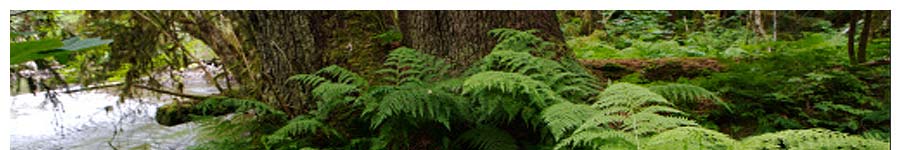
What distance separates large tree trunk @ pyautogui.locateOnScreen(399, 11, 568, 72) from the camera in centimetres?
251

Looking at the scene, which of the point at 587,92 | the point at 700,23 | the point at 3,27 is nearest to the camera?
the point at 3,27

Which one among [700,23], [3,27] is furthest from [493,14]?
[700,23]

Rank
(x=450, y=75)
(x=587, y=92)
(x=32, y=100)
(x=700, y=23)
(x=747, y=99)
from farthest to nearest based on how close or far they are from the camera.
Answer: (x=700, y=23)
(x=32, y=100)
(x=747, y=99)
(x=450, y=75)
(x=587, y=92)

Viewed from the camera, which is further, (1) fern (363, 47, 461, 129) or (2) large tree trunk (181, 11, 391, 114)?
(2) large tree trunk (181, 11, 391, 114)

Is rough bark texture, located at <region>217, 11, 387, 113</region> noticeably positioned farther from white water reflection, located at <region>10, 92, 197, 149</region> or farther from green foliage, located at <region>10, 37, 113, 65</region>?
green foliage, located at <region>10, 37, 113, 65</region>

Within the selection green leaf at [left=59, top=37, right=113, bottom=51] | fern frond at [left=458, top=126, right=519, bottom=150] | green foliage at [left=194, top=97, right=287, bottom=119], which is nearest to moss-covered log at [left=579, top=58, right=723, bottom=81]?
fern frond at [left=458, top=126, right=519, bottom=150]

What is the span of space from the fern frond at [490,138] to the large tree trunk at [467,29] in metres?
0.58

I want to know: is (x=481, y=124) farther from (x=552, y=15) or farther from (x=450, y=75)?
(x=552, y=15)

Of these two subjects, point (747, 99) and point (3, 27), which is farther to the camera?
point (747, 99)

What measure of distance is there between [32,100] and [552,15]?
347 cm

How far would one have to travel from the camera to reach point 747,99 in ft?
8.65

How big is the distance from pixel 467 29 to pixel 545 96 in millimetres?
689

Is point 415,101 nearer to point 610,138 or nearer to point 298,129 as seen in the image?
point 298,129

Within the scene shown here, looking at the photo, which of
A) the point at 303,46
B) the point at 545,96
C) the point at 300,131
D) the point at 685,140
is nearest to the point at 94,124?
the point at 303,46
